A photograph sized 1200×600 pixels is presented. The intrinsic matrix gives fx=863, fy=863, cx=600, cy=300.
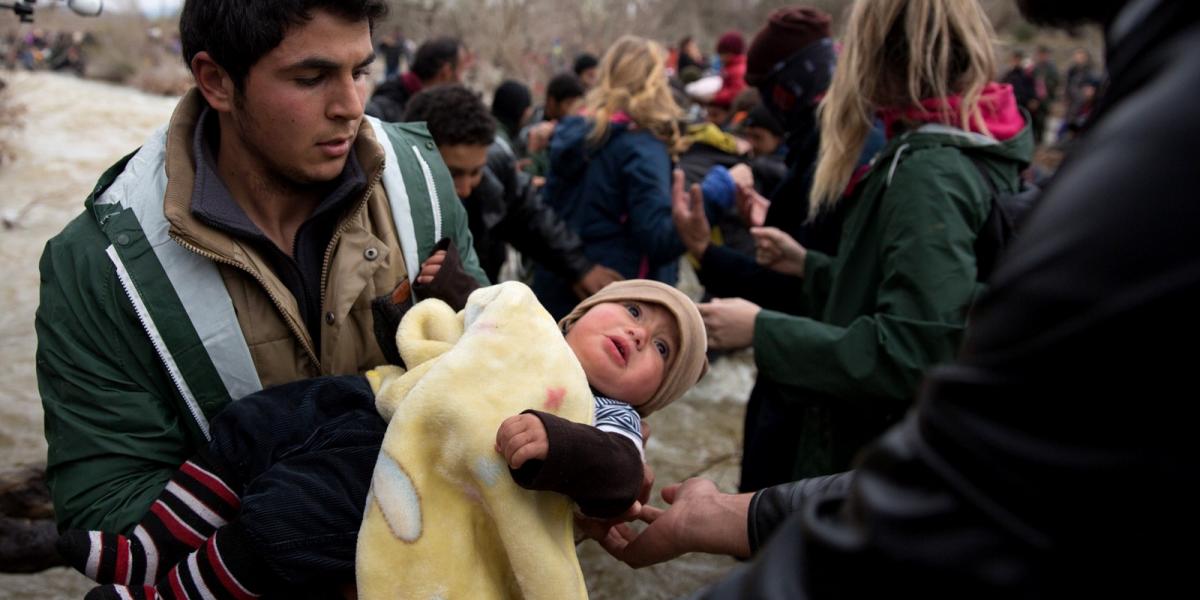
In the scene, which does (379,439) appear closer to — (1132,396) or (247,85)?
(247,85)

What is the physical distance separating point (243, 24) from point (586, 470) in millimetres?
1258

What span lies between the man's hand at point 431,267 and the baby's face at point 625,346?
0.38 metres

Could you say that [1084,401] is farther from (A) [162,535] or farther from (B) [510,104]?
(B) [510,104]

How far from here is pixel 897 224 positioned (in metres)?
2.47

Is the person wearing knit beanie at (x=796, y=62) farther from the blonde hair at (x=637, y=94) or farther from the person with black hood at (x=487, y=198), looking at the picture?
the person with black hood at (x=487, y=198)

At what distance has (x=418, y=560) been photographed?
1.66 metres

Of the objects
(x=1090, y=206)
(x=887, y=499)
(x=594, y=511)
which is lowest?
(x=594, y=511)

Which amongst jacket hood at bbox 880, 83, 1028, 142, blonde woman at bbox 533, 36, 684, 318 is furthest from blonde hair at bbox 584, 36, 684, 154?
jacket hood at bbox 880, 83, 1028, 142

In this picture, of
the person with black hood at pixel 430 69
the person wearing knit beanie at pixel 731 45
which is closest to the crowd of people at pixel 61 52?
the person with black hood at pixel 430 69

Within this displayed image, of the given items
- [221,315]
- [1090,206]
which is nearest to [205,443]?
[221,315]

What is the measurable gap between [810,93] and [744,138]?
212cm

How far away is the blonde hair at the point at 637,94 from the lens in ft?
15.9

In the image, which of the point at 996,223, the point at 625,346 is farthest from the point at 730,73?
the point at 625,346

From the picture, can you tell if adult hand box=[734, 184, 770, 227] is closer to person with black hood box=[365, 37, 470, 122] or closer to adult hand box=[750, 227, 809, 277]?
adult hand box=[750, 227, 809, 277]
